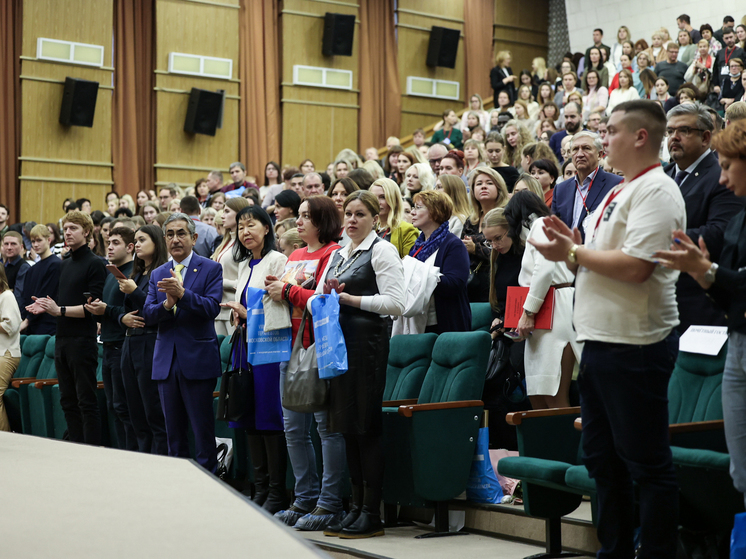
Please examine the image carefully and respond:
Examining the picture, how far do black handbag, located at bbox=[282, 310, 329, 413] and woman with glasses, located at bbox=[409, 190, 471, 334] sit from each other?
0.74 meters

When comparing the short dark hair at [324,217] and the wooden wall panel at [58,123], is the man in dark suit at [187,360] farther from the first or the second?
the wooden wall panel at [58,123]

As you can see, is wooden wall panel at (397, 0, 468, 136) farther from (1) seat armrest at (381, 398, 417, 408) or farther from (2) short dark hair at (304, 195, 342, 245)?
(1) seat armrest at (381, 398, 417, 408)

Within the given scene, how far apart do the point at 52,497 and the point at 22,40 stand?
34.0 feet

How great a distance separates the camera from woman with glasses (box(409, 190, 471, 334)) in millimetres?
3741

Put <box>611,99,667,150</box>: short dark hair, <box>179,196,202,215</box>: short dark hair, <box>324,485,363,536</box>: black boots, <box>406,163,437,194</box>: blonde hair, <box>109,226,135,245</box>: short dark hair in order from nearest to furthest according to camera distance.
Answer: <box>611,99,667,150</box>: short dark hair, <box>324,485,363,536</box>: black boots, <box>109,226,135,245</box>: short dark hair, <box>406,163,437,194</box>: blonde hair, <box>179,196,202,215</box>: short dark hair

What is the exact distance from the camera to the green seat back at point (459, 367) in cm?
336

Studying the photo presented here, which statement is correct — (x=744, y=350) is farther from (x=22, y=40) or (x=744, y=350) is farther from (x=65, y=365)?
(x=22, y=40)

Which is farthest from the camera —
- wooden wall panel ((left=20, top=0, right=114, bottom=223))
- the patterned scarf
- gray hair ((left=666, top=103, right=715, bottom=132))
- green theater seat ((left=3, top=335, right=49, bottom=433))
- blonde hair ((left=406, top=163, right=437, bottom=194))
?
wooden wall panel ((left=20, top=0, right=114, bottom=223))

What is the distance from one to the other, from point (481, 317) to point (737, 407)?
1.85m

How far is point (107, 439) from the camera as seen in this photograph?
5.17 metres

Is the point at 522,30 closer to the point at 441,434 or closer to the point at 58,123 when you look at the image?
the point at 58,123

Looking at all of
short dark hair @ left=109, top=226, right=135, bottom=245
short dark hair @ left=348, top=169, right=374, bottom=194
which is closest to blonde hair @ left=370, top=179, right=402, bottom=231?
short dark hair @ left=348, top=169, right=374, bottom=194

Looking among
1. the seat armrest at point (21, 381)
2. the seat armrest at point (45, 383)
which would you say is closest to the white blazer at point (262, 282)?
the seat armrest at point (45, 383)

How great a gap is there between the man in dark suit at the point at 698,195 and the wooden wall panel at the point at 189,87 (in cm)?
915
